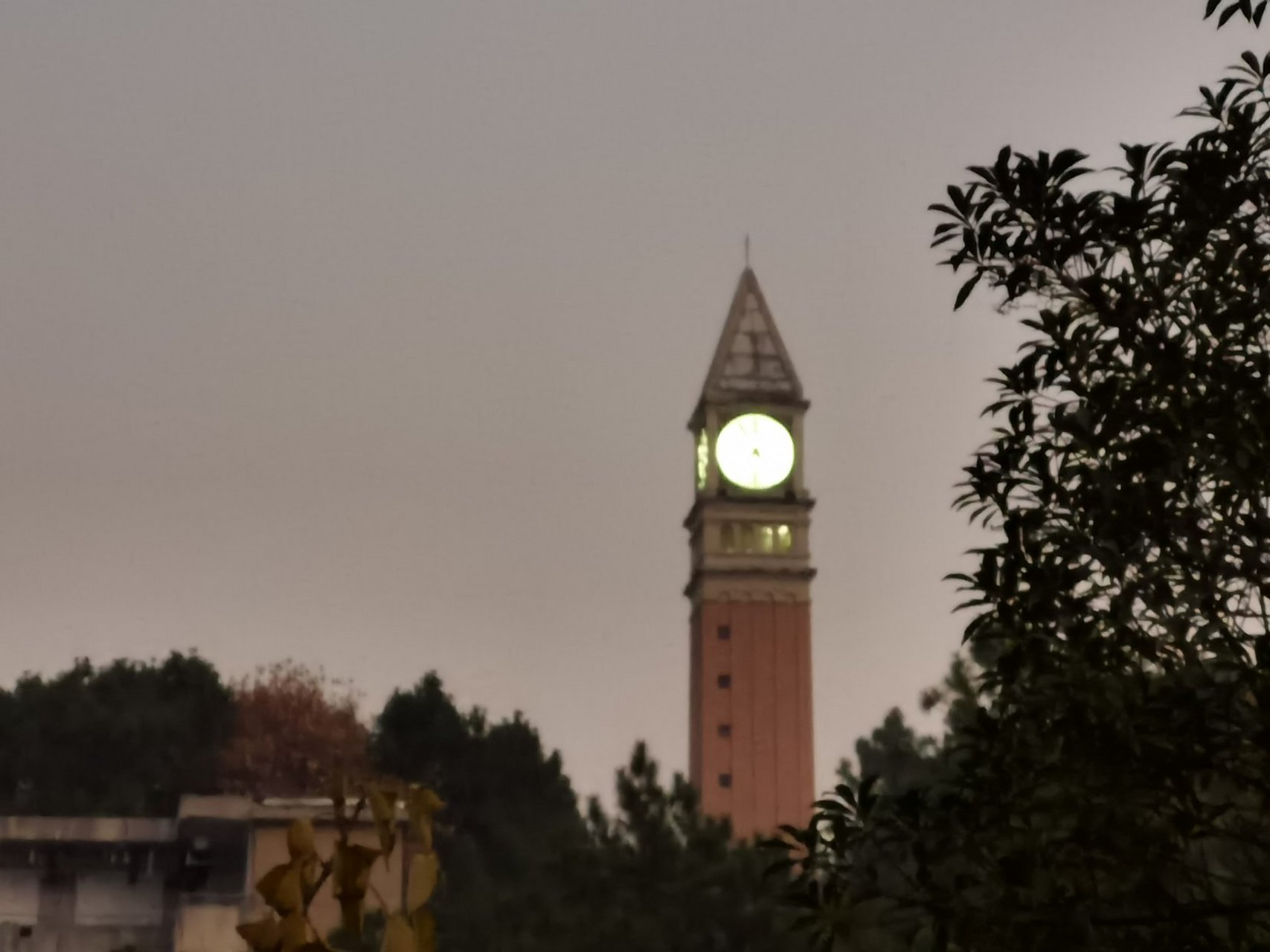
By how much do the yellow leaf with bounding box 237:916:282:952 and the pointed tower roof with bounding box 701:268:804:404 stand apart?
200ft

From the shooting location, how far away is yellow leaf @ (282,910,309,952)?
2791mm

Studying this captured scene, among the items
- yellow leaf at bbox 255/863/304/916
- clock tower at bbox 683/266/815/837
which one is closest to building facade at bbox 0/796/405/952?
clock tower at bbox 683/266/815/837

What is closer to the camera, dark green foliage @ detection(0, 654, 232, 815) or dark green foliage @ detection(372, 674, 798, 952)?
dark green foliage @ detection(372, 674, 798, 952)

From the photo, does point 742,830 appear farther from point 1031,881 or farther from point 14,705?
point 1031,881

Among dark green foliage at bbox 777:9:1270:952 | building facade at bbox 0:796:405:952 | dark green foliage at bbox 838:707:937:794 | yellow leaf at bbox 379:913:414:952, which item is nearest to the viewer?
yellow leaf at bbox 379:913:414:952

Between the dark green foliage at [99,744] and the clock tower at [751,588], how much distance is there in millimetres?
16526

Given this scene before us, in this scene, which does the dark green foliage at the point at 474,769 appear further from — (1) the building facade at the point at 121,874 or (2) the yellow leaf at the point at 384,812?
(2) the yellow leaf at the point at 384,812

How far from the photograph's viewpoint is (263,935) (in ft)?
9.22

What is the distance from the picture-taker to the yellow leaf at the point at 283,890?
281 cm

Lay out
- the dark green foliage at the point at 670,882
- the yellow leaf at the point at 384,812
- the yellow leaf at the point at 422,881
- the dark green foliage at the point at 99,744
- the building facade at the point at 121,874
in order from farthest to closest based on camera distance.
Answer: the dark green foliage at the point at 99,744 → the building facade at the point at 121,874 → the dark green foliage at the point at 670,882 → the yellow leaf at the point at 384,812 → the yellow leaf at the point at 422,881

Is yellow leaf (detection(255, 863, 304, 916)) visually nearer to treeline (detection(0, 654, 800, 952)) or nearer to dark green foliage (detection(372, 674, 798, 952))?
dark green foliage (detection(372, 674, 798, 952))

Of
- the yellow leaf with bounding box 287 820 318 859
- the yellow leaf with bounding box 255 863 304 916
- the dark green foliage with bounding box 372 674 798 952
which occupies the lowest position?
the yellow leaf with bounding box 255 863 304 916

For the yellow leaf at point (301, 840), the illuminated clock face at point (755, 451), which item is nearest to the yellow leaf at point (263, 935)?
the yellow leaf at point (301, 840)

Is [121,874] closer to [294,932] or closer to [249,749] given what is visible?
[249,749]
